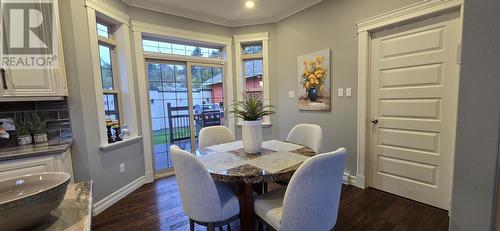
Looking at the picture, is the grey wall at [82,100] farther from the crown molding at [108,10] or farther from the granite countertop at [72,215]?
the granite countertop at [72,215]

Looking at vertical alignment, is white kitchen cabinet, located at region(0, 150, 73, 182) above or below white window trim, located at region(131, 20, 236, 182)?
below

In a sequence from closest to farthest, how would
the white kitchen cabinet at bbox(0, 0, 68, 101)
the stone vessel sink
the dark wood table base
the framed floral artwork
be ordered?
the stone vessel sink
the dark wood table base
the white kitchen cabinet at bbox(0, 0, 68, 101)
the framed floral artwork

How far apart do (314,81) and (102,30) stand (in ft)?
9.04

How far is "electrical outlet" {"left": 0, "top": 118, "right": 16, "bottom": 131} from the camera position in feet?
6.27

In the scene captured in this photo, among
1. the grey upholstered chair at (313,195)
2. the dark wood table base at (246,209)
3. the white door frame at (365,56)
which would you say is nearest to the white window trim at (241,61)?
the white door frame at (365,56)

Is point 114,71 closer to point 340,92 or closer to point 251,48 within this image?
point 251,48

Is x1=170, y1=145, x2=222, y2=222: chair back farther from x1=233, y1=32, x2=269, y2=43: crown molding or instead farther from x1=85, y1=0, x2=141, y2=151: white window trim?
x1=233, y1=32, x2=269, y2=43: crown molding

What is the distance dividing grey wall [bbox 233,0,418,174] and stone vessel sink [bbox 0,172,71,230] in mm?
2690

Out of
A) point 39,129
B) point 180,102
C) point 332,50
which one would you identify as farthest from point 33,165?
point 332,50

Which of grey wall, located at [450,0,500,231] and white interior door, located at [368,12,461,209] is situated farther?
white interior door, located at [368,12,461,209]

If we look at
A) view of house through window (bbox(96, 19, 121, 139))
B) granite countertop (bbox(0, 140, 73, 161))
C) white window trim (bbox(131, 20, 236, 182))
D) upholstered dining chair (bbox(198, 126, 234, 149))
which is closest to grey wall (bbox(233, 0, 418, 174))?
white window trim (bbox(131, 20, 236, 182))

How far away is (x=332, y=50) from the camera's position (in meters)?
2.72

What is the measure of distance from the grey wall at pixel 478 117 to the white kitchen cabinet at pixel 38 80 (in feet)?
9.09

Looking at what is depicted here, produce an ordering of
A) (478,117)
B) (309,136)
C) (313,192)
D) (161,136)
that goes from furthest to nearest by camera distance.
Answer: (161,136) < (309,136) < (313,192) < (478,117)
